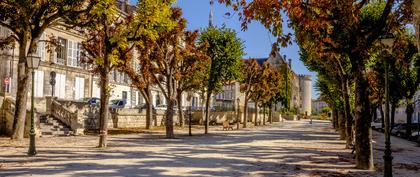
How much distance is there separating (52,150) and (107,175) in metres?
A: 6.93

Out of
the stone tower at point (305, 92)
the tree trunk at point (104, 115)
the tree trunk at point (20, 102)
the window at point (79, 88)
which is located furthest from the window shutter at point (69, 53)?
the stone tower at point (305, 92)

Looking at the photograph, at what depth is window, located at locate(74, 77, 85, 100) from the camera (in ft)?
143

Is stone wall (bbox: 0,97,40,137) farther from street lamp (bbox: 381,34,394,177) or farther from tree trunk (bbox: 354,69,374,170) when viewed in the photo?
street lamp (bbox: 381,34,394,177)

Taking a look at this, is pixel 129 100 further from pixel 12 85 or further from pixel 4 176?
pixel 4 176

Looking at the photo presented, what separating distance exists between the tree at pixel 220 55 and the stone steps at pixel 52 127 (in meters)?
10.7

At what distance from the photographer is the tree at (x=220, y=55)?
3303 cm

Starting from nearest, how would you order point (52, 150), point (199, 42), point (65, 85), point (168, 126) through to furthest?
point (52, 150) < point (168, 126) < point (199, 42) < point (65, 85)

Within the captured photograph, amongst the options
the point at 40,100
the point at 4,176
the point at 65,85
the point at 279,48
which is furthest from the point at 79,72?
the point at 279,48

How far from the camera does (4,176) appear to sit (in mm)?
10070

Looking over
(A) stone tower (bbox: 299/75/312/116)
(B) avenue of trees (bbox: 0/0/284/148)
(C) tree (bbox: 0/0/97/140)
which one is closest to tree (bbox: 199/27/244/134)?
(B) avenue of trees (bbox: 0/0/284/148)

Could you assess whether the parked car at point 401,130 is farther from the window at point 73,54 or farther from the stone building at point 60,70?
the window at point 73,54

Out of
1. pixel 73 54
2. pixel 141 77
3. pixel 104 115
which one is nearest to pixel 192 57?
pixel 141 77

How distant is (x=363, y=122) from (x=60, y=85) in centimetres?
3403

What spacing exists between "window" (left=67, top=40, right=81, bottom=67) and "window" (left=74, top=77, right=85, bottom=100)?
5.20ft
